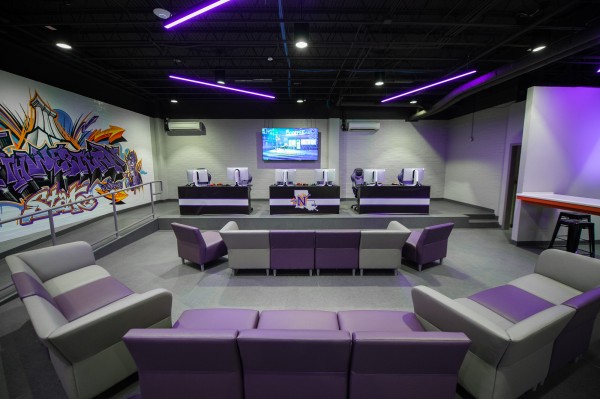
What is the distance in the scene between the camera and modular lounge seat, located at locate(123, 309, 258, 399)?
1375 millimetres

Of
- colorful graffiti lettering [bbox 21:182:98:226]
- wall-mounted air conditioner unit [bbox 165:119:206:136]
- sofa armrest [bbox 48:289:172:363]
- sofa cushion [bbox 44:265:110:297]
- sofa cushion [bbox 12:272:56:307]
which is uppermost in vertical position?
wall-mounted air conditioner unit [bbox 165:119:206:136]

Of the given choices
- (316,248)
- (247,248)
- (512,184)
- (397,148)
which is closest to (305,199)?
(316,248)

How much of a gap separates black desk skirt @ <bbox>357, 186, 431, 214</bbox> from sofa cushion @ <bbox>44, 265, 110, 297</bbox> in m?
5.60

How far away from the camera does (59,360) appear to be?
5.47 feet

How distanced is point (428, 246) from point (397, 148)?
6129 mm

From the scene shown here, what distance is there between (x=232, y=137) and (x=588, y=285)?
9.14m

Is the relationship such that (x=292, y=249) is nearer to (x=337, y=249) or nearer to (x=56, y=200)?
(x=337, y=249)

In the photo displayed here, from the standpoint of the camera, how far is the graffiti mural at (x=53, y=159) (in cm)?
440

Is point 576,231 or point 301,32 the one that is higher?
point 301,32

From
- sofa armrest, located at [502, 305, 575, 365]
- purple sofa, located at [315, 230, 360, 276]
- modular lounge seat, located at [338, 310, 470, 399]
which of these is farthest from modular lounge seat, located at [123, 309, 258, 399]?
purple sofa, located at [315, 230, 360, 276]

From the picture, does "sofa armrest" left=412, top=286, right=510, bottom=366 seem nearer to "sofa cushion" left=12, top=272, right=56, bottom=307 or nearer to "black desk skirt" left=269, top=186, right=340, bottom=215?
"sofa cushion" left=12, top=272, right=56, bottom=307

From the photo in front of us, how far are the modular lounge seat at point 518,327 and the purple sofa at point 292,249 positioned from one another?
1.80 meters

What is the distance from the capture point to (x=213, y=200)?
6652mm

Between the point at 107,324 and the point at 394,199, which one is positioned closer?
the point at 107,324
